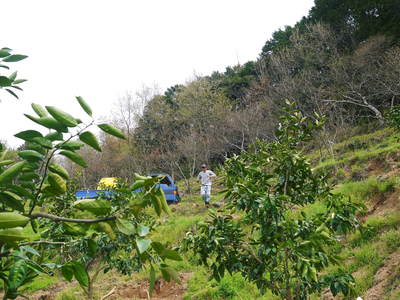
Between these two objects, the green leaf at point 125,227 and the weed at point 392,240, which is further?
the weed at point 392,240

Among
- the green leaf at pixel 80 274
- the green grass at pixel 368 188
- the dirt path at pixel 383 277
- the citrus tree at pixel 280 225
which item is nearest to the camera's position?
the green leaf at pixel 80 274

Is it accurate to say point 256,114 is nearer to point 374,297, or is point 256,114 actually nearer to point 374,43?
point 374,43

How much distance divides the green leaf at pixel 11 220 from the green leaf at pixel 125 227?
18 cm

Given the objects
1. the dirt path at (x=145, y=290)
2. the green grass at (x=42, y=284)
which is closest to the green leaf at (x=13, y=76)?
the dirt path at (x=145, y=290)

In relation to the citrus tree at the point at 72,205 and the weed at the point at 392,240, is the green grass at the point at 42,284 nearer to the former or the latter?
the weed at the point at 392,240

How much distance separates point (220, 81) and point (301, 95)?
9930 millimetres

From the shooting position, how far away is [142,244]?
0.71m

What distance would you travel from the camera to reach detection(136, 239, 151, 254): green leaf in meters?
0.70

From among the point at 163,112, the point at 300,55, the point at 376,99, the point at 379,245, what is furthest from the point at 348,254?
the point at 163,112

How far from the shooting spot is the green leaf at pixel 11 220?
2.19ft

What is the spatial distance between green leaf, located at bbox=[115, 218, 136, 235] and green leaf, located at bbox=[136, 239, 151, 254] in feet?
0.08

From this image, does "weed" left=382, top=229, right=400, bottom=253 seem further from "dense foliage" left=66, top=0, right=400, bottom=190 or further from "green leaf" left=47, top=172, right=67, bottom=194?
"dense foliage" left=66, top=0, right=400, bottom=190

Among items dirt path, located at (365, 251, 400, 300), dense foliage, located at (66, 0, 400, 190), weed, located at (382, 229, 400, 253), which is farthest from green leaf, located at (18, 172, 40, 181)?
dense foliage, located at (66, 0, 400, 190)

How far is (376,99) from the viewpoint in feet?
57.7
